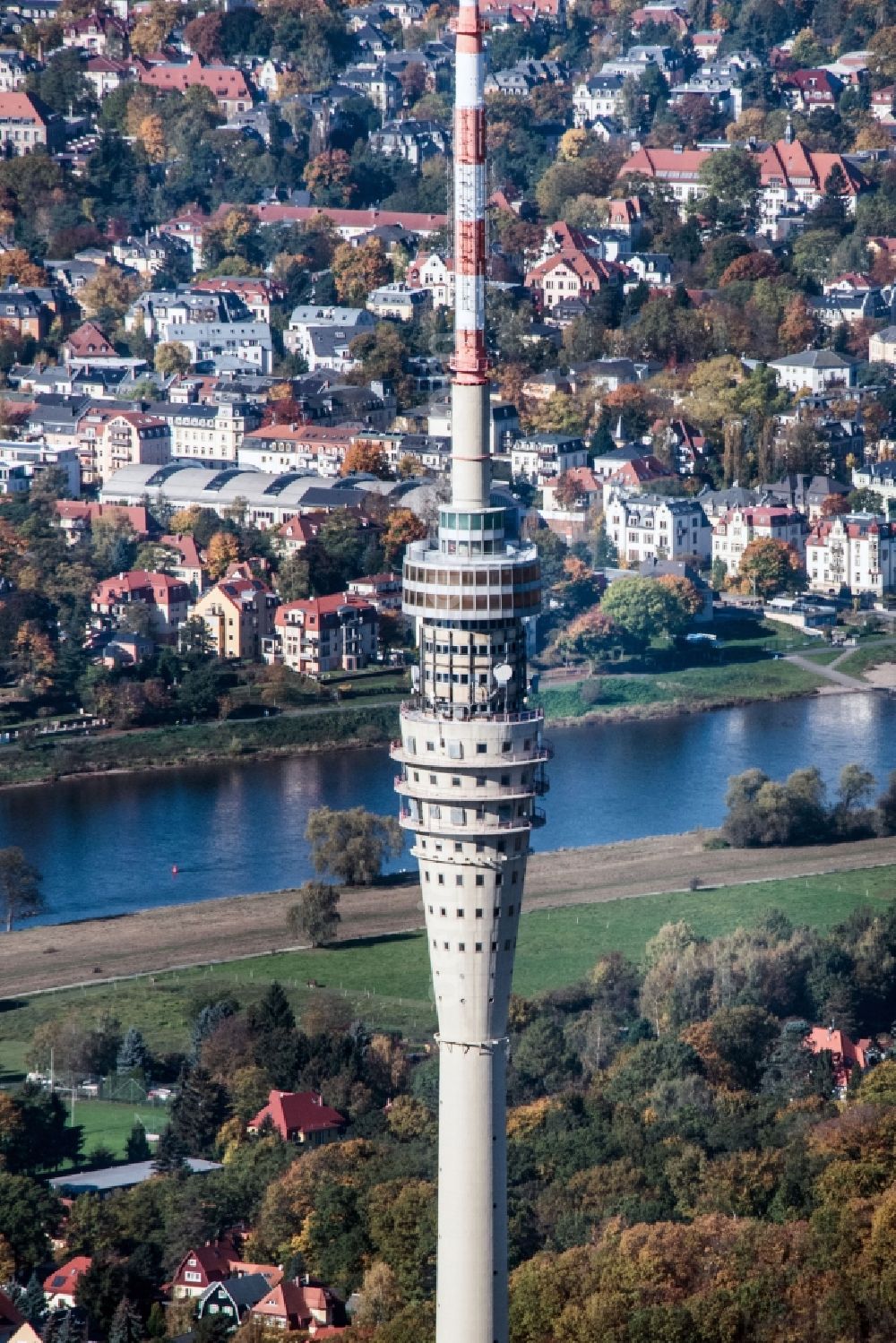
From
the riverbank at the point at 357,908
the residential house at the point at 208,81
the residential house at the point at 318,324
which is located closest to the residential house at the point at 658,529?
the residential house at the point at 318,324

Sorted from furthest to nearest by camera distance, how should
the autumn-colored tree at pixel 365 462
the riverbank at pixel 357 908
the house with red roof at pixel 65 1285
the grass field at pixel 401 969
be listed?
the autumn-colored tree at pixel 365 462, the riverbank at pixel 357 908, the grass field at pixel 401 969, the house with red roof at pixel 65 1285

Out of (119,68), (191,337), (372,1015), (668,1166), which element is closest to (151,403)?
(191,337)

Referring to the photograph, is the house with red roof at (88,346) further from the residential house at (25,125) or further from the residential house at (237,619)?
the residential house at (237,619)

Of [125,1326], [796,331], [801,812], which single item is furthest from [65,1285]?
[796,331]

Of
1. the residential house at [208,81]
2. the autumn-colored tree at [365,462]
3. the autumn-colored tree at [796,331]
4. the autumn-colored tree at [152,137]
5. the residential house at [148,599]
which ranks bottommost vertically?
the residential house at [148,599]

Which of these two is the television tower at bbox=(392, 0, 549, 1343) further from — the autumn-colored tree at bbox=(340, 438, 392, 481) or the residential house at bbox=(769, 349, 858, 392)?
the residential house at bbox=(769, 349, 858, 392)

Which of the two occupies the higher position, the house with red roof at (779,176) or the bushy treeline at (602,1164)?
the house with red roof at (779,176)
